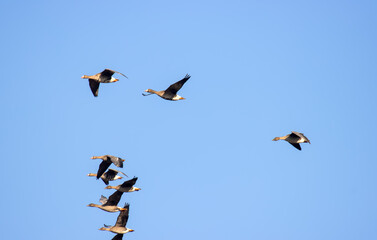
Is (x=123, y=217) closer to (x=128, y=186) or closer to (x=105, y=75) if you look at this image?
(x=128, y=186)

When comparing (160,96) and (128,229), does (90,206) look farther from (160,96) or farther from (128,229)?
(160,96)

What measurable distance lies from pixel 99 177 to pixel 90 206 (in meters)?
2.36

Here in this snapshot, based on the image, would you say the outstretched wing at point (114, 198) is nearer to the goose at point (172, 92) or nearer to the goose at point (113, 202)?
the goose at point (113, 202)

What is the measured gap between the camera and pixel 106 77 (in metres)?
54.4

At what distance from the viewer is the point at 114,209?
5325 centimetres

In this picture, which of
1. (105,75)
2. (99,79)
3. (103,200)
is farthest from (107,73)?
(103,200)

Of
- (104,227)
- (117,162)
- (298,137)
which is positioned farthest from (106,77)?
(298,137)

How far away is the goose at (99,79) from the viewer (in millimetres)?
54156

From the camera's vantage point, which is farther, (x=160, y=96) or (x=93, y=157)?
(x=93, y=157)

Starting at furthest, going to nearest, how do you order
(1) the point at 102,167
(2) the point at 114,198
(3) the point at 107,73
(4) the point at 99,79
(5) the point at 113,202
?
(4) the point at 99,79 → (1) the point at 102,167 → (3) the point at 107,73 → (5) the point at 113,202 → (2) the point at 114,198

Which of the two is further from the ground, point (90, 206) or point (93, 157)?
point (93, 157)

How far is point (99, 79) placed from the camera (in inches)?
2164

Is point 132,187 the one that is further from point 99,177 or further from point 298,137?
point 298,137

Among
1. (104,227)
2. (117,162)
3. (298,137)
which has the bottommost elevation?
(104,227)
